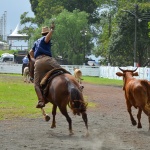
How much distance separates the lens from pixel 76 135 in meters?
12.6

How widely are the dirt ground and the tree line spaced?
3331 cm

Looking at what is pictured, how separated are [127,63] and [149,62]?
6.90m

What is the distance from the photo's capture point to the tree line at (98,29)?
6425cm

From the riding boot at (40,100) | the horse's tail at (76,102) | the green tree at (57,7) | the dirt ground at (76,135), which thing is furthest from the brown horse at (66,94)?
the green tree at (57,7)

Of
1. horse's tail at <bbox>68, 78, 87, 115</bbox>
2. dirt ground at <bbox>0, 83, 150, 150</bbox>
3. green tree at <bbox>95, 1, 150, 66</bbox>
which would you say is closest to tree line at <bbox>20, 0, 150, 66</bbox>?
green tree at <bbox>95, 1, 150, 66</bbox>

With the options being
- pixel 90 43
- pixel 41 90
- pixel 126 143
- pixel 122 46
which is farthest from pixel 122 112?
pixel 90 43

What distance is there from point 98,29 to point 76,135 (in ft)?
311

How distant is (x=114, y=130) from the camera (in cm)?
1348

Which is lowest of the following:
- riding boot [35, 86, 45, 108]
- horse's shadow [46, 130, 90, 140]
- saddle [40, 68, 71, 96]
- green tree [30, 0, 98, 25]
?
horse's shadow [46, 130, 90, 140]

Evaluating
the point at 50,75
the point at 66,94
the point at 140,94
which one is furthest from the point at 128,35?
the point at 66,94

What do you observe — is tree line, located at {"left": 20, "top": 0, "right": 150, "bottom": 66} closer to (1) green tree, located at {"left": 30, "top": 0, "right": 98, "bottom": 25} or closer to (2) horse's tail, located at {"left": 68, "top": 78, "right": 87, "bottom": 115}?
(1) green tree, located at {"left": 30, "top": 0, "right": 98, "bottom": 25}

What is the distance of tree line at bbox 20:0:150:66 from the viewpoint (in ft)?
211

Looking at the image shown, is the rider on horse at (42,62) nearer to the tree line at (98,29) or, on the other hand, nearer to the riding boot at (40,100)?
the riding boot at (40,100)

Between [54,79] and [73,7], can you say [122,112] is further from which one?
[73,7]
